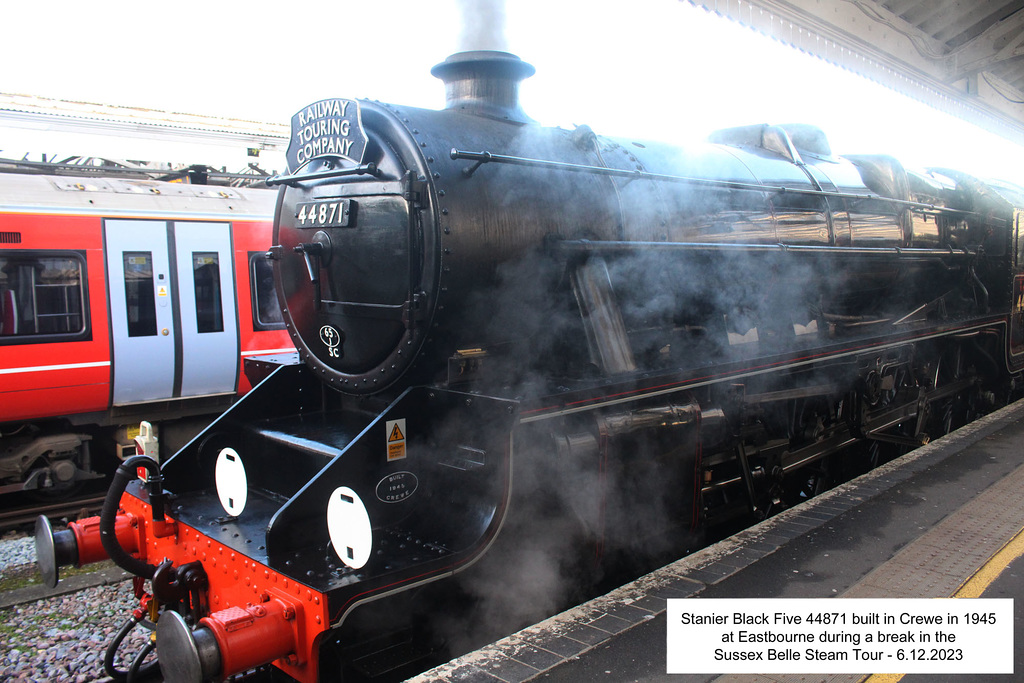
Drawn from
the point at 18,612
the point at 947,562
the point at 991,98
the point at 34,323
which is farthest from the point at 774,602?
the point at 991,98

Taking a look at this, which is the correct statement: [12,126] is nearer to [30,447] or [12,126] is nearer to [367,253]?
[30,447]

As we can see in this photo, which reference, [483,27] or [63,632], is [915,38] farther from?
[63,632]

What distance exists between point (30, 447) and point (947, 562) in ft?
23.7

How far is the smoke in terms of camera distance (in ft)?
11.6

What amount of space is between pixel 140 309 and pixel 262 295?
1289 mm

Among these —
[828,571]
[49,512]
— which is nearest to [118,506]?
[828,571]

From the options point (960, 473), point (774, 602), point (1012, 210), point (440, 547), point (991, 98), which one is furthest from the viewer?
point (991, 98)

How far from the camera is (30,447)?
657cm

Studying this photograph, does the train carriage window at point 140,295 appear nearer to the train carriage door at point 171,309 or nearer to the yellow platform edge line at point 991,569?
the train carriage door at point 171,309

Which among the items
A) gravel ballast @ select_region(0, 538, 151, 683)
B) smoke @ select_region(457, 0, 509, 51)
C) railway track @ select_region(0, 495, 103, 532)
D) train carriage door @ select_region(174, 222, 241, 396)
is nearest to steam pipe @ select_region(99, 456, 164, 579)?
gravel ballast @ select_region(0, 538, 151, 683)

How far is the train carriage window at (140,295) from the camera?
22.9 ft

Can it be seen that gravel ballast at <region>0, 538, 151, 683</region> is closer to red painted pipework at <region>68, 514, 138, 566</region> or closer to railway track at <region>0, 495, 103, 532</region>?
red painted pipework at <region>68, 514, 138, 566</region>

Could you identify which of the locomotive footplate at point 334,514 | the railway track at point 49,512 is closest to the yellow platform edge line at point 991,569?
the locomotive footplate at point 334,514

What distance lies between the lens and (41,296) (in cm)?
641
